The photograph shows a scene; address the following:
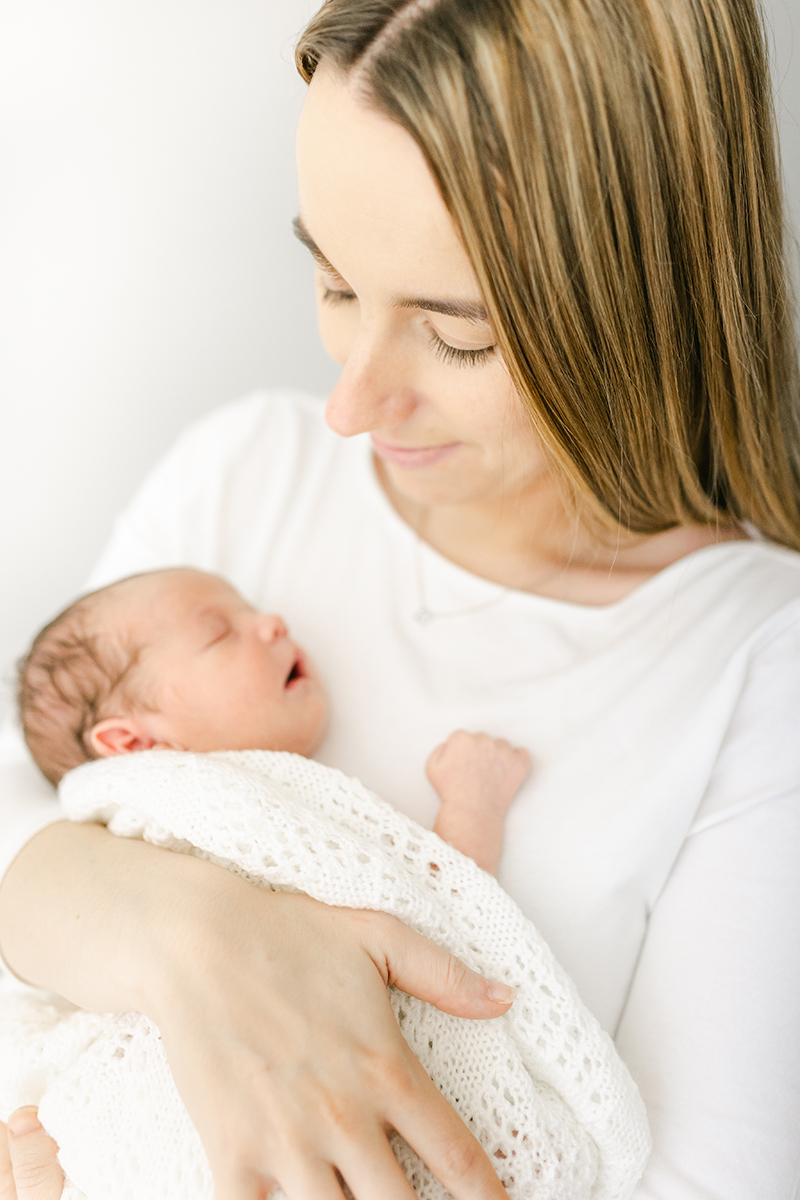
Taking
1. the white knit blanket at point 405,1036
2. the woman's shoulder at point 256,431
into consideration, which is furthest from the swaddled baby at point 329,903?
the woman's shoulder at point 256,431

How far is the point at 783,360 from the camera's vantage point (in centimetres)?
112

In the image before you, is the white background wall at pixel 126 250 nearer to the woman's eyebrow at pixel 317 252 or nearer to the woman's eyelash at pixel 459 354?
the woman's eyebrow at pixel 317 252

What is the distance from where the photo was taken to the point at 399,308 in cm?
93

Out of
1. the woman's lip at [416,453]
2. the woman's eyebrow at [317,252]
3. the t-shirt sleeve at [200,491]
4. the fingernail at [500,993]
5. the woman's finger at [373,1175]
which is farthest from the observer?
the t-shirt sleeve at [200,491]

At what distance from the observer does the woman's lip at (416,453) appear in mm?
1135

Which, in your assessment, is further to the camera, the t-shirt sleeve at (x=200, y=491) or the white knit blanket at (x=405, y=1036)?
the t-shirt sleeve at (x=200, y=491)

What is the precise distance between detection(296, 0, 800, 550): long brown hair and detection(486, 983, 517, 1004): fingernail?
0.58 m

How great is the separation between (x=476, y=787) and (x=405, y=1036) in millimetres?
293

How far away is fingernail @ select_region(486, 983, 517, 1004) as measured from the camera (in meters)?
0.91

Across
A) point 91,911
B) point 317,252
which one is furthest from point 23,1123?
point 317,252

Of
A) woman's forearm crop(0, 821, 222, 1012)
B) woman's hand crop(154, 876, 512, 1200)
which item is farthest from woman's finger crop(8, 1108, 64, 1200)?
woman's hand crop(154, 876, 512, 1200)

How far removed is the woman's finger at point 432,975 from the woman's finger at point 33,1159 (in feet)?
1.43

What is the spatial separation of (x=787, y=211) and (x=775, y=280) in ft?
0.34

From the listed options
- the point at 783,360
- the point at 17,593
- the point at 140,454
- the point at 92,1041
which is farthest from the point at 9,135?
the point at 92,1041
